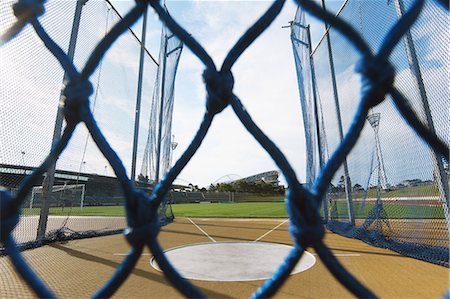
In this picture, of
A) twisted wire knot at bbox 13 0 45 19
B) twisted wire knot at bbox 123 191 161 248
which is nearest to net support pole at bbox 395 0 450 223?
twisted wire knot at bbox 123 191 161 248

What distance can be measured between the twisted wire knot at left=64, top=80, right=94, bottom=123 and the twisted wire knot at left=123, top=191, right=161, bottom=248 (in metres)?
0.18

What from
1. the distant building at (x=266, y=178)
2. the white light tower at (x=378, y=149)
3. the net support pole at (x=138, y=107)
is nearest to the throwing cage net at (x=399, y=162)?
the white light tower at (x=378, y=149)

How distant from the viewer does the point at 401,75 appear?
2742 mm

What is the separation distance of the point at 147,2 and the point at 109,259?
9.33 feet

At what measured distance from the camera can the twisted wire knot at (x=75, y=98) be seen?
0.46 meters

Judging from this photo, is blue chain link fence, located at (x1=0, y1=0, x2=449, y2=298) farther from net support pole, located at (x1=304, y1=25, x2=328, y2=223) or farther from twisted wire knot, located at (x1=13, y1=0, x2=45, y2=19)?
net support pole, located at (x1=304, y1=25, x2=328, y2=223)

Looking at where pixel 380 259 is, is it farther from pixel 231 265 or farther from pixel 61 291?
pixel 61 291

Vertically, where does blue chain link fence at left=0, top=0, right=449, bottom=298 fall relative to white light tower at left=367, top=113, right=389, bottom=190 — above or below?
below

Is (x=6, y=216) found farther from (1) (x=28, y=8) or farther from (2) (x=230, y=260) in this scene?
(2) (x=230, y=260)

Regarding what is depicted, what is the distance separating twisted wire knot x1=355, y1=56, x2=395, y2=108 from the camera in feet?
1.45

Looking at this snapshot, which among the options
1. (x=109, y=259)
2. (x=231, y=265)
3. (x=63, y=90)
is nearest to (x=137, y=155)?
(x=109, y=259)

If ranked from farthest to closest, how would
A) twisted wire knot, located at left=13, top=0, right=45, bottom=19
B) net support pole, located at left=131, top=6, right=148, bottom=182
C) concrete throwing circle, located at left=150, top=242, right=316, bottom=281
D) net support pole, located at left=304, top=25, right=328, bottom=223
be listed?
net support pole, located at left=304, top=25, right=328, bottom=223 < net support pole, located at left=131, top=6, right=148, bottom=182 < concrete throwing circle, located at left=150, top=242, right=316, bottom=281 < twisted wire knot, located at left=13, top=0, right=45, bottom=19

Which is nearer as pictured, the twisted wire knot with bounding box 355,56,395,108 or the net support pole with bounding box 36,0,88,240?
the twisted wire knot with bounding box 355,56,395,108

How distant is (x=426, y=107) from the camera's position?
2.41 m
